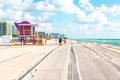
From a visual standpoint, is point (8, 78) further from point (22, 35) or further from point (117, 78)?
point (22, 35)

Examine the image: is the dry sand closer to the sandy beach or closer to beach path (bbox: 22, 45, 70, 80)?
the sandy beach

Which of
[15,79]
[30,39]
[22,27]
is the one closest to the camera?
[15,79]

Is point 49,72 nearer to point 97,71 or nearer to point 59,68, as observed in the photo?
point 59,68

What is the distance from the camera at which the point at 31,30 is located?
6294 cm

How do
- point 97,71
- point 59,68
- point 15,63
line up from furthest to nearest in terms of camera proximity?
point 15,63 → point 59,68 → point 97,71

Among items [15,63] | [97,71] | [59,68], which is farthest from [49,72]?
[15,63]

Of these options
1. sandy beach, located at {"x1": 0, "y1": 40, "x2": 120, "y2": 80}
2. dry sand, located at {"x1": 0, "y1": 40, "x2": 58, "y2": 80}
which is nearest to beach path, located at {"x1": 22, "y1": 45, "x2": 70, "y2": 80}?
sandy beach, located at {"x1": 0, "y1": 40, "x2": 120, "y2": 80}

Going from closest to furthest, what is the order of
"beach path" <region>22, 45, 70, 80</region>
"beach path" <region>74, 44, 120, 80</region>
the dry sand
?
"beach path" <region>22, 45, 70, 80</region>
"beach path" <region>74, 44, 120, 80</region>
the dry sand

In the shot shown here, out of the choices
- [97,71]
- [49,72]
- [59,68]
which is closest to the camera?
[49,72]

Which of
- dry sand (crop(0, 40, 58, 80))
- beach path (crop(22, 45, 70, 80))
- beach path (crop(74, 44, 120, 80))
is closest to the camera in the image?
beach path (crop(22, 45, 70, 80))

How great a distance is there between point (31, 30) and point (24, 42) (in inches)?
161

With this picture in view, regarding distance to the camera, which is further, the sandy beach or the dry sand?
the dry sand

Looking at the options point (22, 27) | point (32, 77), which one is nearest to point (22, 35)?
point (22, 27)

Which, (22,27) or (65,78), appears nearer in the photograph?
(65,78)
